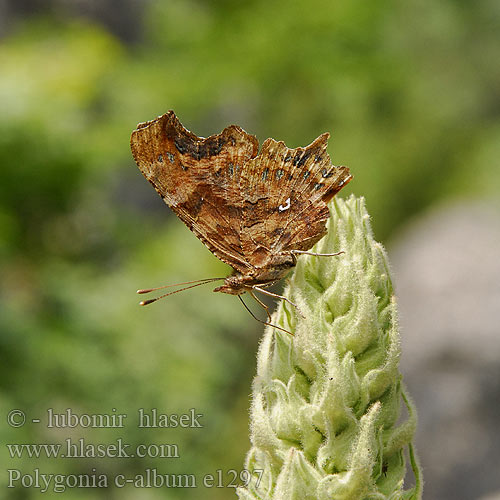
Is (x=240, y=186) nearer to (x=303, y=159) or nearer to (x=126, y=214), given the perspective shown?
(x=303, y=159)

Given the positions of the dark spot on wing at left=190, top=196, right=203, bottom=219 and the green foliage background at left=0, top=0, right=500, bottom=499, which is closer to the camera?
the dark spot on wing at left=190, top=196, right=203, bottom=219

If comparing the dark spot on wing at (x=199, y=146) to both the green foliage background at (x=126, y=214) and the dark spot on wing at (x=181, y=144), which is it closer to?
the dark spot on wing at (x=181, y=144)

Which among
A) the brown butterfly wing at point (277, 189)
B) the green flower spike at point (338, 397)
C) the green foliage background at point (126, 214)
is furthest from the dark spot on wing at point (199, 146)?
the green foliage background at point (126, 214)

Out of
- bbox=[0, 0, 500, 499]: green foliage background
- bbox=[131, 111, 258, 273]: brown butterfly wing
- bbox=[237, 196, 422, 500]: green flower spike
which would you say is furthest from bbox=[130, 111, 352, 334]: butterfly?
bbox=[0, 0, 500, 499]: green foliage background

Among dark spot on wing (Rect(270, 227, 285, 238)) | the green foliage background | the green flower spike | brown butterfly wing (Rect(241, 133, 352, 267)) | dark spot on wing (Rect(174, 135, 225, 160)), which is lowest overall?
the green flower spike

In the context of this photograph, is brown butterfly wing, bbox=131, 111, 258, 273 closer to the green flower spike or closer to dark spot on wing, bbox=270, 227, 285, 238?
dark spot on wing, bbox=270, 227, 285, 238

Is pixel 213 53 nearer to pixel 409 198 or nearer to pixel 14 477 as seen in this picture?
pixel 14 477

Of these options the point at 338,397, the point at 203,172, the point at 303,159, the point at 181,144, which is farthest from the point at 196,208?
the point at 338,397
